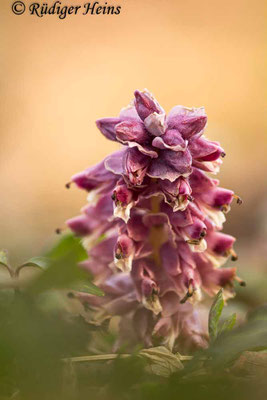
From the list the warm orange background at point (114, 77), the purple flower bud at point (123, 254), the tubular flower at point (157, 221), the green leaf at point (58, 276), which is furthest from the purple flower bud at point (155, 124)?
the warm orange background at point (114, 77)

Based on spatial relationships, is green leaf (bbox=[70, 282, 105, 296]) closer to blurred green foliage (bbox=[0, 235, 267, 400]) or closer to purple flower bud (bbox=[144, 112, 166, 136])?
blurred green foliage (bbox=[0, 235, 267, 400])

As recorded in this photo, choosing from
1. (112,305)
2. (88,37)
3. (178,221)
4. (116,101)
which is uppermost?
(88,37)

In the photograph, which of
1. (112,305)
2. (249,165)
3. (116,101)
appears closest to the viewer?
(112,305)

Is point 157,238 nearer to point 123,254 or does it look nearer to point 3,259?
point 123,254

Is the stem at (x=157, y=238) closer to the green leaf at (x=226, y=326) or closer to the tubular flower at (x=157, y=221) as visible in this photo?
the tubular flower at (x=157, y=221)

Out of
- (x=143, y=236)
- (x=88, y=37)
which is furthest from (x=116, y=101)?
(x=143, y=236)

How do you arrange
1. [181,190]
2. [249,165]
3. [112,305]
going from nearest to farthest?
[181,190] < [112,305] < [249,165]

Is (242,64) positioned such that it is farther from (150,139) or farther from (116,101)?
(150,139)
